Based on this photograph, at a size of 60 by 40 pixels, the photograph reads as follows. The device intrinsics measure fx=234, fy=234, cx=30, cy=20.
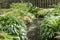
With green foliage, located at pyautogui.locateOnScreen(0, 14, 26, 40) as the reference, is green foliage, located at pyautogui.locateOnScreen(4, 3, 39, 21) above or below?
below

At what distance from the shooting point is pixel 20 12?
454 inches

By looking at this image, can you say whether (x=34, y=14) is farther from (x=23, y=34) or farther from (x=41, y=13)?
(x=23, y=34)

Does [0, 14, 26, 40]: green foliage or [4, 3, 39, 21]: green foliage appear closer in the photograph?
[0, 14, 26, 40]: green foliage

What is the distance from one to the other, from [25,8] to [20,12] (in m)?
1.15

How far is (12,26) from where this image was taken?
325 inches

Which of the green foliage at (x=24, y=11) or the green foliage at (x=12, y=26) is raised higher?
the green foliage at (x=12, y=26)

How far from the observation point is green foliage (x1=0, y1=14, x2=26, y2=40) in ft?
26.3

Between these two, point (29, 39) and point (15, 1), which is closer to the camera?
point (29, 39)

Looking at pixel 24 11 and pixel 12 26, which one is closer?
pixel 12 26

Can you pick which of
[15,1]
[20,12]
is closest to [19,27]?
[20,12]

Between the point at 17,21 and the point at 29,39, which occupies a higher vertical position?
the point at 17,21

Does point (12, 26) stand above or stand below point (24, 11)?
above

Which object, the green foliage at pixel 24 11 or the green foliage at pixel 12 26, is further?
the green foliage at pixel 24 11

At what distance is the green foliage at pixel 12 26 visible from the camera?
8008 millimetres
